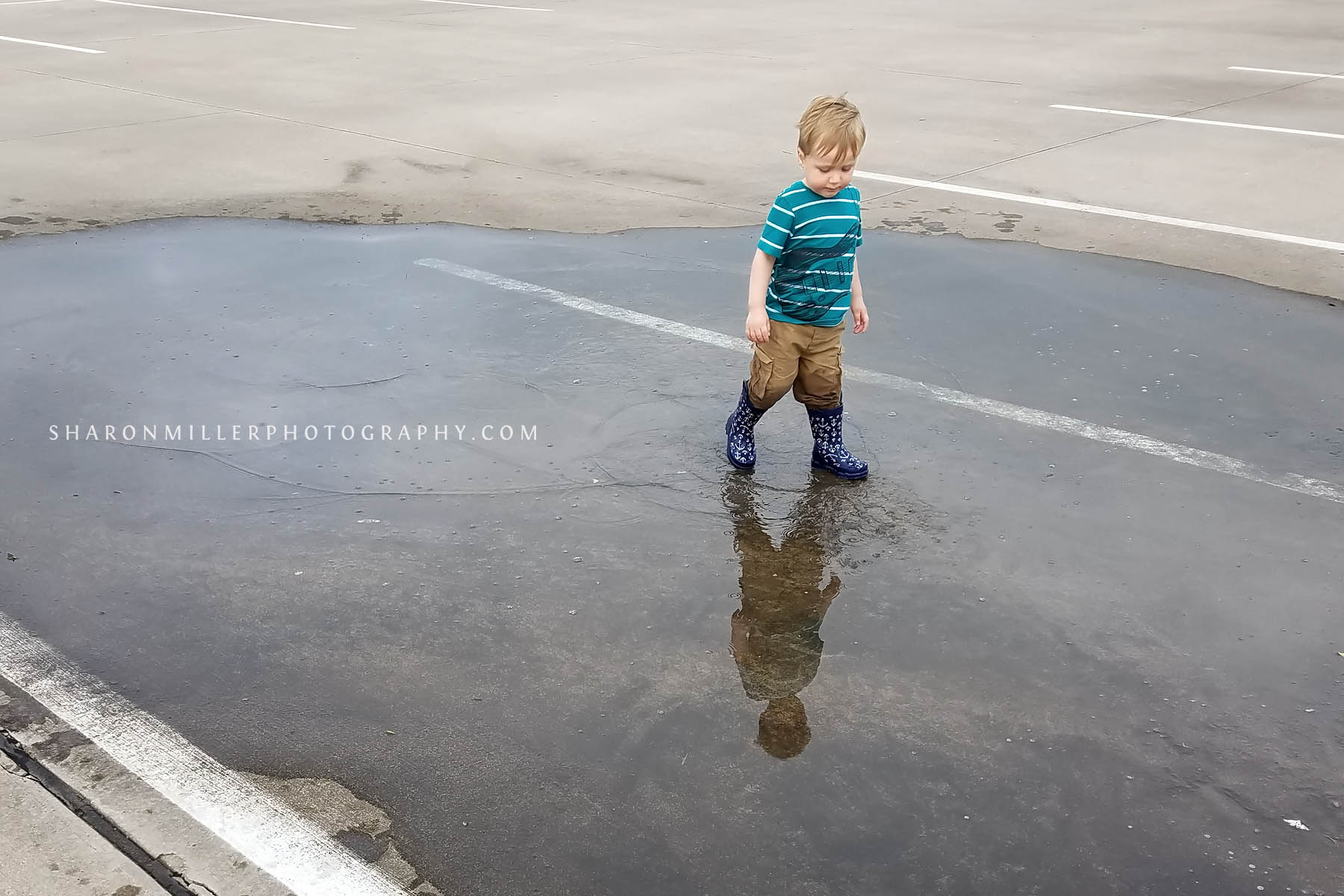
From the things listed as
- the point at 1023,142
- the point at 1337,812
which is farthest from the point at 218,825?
the point at 1023,142

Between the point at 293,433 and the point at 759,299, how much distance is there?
198cm

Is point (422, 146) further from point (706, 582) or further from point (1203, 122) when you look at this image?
point (706, 582)

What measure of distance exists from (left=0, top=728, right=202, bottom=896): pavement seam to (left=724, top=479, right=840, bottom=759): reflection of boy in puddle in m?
1.45

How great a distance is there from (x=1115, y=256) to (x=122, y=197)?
629cm

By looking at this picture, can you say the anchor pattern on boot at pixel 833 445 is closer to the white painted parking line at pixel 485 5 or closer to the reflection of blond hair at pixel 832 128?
the reflection of blond hair at pixel 832 128

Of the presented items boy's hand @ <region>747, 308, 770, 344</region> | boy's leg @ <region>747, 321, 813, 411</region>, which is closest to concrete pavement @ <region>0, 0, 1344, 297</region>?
boy's leg @ <region>747, 321, 813, 411</region>

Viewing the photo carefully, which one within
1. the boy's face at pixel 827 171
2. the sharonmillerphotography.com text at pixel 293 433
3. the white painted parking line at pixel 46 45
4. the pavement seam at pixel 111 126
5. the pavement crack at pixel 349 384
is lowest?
the sharonmillerphotography.com text at pixel 293 433

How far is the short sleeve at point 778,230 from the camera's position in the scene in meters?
4.38

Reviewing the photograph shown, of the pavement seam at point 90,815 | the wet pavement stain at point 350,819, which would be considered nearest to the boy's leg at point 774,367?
the wet pavement stain at point 350,819

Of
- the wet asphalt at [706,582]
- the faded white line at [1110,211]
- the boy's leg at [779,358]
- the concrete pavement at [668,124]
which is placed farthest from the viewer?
the concrete pavement at [668,124]

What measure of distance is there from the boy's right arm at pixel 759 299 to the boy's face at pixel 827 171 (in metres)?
0.29

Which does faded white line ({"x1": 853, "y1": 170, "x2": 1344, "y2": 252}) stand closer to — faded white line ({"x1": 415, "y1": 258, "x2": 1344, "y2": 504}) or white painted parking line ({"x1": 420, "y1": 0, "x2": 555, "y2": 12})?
faded white line ({"x1": 415, "y1": 258, "x2": 1344, "y2": 504})

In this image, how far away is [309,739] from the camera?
3.38 m

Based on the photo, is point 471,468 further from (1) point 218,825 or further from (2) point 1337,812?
(2) point 1337,812
